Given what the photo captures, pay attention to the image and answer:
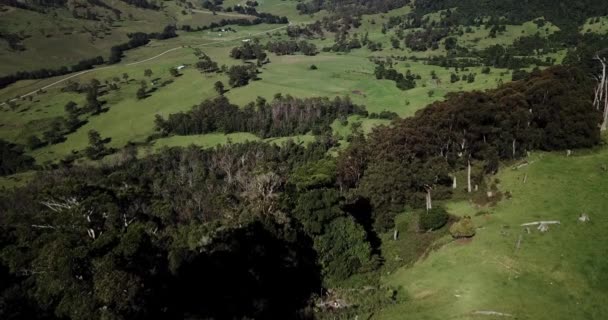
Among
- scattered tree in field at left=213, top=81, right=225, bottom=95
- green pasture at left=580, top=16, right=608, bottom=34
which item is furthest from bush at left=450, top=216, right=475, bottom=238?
green pasture at left=580, top=16, right=608, bottom=34

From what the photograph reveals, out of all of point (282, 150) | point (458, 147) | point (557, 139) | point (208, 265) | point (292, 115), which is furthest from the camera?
point (292, 115)

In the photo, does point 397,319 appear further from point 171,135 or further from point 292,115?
point 171,135

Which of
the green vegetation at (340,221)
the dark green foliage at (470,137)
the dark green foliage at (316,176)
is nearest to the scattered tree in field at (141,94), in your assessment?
the green vegetation at (340,221)

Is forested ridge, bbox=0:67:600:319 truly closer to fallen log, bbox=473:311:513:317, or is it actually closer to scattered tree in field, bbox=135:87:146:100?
fallen log, bbox=473:311:513:317

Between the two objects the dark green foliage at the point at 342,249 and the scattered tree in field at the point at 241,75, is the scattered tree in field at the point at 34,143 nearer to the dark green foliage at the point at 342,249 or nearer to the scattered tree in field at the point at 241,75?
the scattered tree in field at the point at 241,75

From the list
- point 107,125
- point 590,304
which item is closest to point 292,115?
point 107,125

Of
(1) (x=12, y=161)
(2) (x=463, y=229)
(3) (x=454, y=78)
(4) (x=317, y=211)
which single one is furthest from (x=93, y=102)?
(2) (x=463, y=229)
